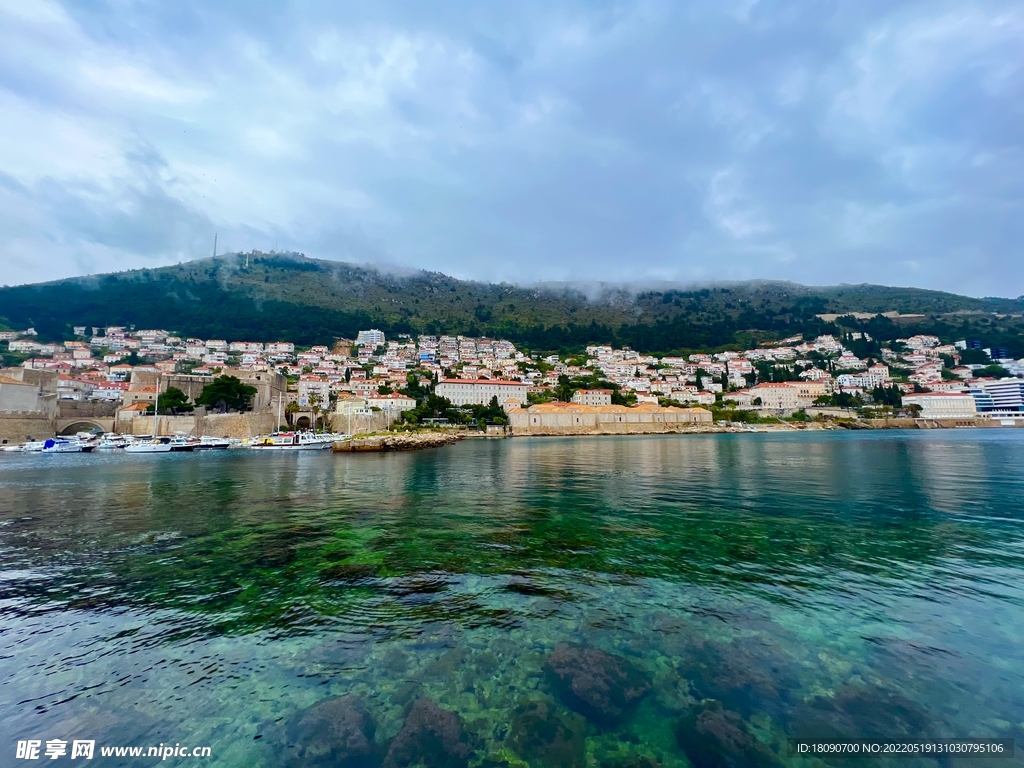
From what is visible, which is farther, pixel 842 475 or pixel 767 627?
pixel 842 475

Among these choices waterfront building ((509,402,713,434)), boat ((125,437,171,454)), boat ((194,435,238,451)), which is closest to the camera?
boat ((125,437,171,454))

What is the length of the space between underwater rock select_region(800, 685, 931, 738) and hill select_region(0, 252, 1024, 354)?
110621 mm

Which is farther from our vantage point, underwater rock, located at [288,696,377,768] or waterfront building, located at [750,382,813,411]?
waterfront building, located at [750,382,813,411]

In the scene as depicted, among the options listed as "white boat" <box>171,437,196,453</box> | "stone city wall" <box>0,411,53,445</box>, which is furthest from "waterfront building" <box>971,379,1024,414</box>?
"stone city wall" <box>0,411,53,445</box>

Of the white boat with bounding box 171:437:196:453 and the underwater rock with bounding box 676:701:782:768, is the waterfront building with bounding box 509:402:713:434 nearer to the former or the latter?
the white boat with bounding box 171:437:196:453

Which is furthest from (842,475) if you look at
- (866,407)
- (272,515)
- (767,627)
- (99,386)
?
(99,386)

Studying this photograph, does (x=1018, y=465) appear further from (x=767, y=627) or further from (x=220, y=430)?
(x=220, y=430)

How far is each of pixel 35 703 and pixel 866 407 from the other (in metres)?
93.5

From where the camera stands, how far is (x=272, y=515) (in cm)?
1041

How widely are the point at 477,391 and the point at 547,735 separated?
7000 cm

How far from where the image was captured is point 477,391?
72.8m

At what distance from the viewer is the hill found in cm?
10119

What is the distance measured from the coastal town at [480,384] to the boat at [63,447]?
5.70 m

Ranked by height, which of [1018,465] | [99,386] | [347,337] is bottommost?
[1018,465]
